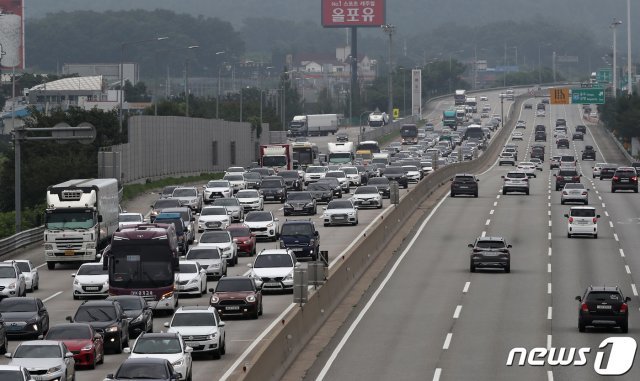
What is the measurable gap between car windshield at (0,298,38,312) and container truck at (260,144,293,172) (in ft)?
216

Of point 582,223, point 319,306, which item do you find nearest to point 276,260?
point 319,306

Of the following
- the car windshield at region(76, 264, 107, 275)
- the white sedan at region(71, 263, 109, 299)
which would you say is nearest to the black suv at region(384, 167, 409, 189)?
the car windshield at region(76, 264, 107, 275)

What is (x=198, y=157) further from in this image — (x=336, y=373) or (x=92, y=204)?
(x=336, y=373)

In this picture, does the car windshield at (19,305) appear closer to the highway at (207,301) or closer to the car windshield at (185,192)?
the highway at (207,301)

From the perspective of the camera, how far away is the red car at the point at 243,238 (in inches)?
2475

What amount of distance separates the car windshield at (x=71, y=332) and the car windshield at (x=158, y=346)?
9.83 ft

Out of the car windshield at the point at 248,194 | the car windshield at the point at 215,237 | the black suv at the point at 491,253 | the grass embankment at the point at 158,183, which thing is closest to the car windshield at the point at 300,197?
the car windshield at the point at 248,194

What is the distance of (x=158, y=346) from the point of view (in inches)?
1323

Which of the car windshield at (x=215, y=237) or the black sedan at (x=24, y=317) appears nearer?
the black sedan at (x=24, y=317)

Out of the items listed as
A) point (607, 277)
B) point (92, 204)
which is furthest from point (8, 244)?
point (607, 277)

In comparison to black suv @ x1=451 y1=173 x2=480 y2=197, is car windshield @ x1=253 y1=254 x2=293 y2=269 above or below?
below

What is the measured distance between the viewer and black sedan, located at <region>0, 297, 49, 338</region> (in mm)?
40812

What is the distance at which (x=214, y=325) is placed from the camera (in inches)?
1481

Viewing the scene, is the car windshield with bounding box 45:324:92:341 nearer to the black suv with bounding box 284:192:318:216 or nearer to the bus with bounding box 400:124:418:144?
the black suv with bounding box 284:192:318:216
